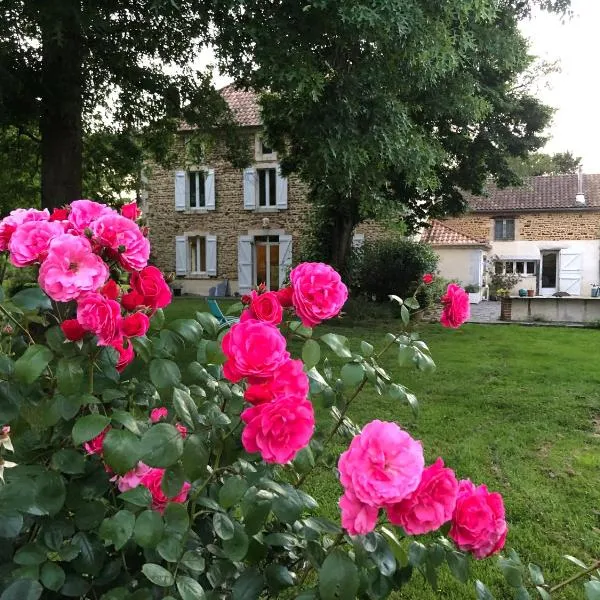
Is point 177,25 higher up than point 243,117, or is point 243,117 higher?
point 243,117

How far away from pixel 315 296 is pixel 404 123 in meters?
6.59

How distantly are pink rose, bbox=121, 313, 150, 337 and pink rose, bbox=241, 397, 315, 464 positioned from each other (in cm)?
41

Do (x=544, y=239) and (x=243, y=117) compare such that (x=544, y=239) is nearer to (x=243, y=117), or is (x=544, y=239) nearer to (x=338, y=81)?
(x=243, y=117)

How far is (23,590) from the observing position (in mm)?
1013

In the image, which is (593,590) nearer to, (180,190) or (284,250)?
(284,250)

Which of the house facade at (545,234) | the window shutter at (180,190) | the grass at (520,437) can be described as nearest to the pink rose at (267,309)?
the grass at (520,437)

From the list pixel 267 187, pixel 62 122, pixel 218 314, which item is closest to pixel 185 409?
pixel 218 314

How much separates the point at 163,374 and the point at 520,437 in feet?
14.2

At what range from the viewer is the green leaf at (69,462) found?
117 centimetres

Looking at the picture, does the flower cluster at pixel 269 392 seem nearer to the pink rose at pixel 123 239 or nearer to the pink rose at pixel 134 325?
the pink rose at pixel 134 325

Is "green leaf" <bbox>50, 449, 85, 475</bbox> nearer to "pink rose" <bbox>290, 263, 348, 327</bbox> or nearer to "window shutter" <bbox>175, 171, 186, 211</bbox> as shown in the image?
"pink rose" <bbox>290, 263, 348, 327</bbox>

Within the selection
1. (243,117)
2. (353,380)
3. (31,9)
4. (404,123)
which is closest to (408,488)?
(353,380)

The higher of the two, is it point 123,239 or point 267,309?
point 123,239

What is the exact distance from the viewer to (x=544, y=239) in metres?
27.3
